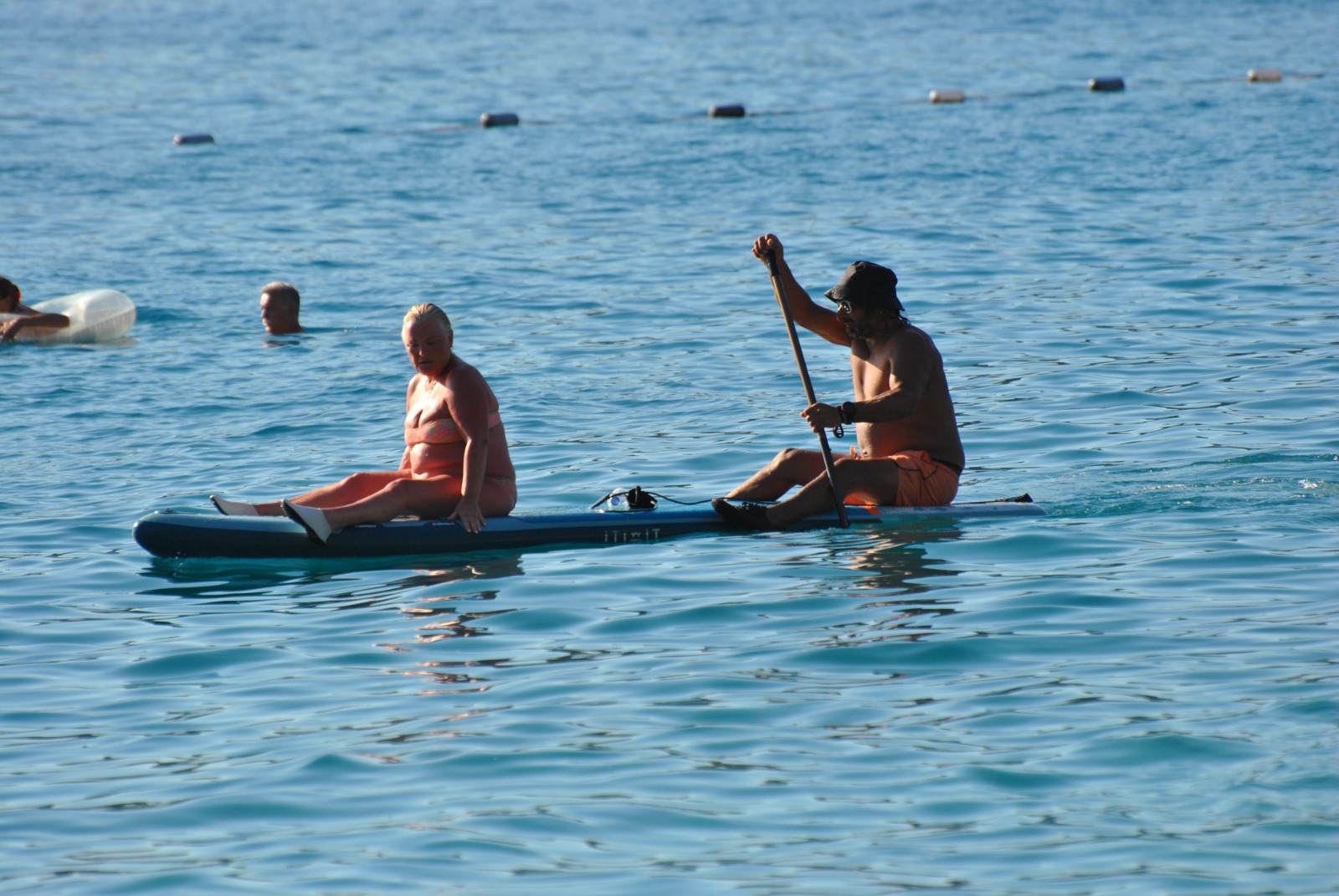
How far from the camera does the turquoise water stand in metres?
5.26

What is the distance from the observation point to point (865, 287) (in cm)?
859

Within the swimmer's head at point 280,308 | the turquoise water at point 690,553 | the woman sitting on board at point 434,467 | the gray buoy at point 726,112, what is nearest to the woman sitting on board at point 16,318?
the turquoise water at point 690,553

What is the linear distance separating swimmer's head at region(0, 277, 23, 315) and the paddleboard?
6.86 m

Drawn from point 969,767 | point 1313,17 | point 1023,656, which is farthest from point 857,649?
point 1313,17

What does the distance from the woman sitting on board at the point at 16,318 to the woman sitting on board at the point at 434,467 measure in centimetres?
696

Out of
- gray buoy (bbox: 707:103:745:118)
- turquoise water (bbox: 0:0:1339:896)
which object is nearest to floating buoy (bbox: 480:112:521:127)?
turquoise water (bbox: 0:0:1339:896)

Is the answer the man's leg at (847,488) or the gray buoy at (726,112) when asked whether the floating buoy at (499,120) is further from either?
the man's leg at (847,488)

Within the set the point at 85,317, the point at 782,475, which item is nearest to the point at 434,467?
the point at 782,475

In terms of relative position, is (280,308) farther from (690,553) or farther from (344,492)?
(690,553)

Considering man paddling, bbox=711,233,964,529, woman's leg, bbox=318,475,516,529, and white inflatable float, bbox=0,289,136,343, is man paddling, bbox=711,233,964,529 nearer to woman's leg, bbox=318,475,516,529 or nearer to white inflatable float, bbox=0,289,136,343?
woman's leg, bbox=318,475,516,529

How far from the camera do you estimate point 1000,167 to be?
22.4 metres

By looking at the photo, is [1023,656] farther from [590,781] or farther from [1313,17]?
[1313,17]

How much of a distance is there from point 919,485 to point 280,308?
7757mm

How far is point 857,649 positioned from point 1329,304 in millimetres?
8813
